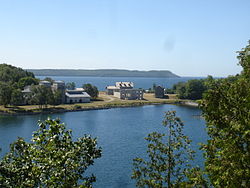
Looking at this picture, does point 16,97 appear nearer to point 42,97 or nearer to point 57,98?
point 42,97

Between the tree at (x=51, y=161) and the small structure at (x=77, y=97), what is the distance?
2086 inches

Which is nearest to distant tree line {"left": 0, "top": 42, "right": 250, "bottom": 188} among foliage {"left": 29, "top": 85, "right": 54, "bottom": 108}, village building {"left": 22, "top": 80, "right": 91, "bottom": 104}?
foliage {"left": 29, "top": 85, "right": 54, "bottom": 108}

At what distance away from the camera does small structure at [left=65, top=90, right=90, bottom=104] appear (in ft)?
191

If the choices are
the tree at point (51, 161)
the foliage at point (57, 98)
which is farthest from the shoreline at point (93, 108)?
the tree at point (51, 161)

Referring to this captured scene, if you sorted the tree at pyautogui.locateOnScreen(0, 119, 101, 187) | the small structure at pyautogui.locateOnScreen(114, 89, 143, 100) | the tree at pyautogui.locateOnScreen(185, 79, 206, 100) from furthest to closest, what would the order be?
the tree at pyautogui.locateOnScreen(185, 79, 206, 100) → the small structure at pyautogui.locateOnScreen(114, 89, 143, 100) → the tree at pyautogui.locateOnScreen(0, 119, 101, 187)

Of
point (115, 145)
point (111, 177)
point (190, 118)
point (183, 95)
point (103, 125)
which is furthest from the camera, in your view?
point (183, 95)

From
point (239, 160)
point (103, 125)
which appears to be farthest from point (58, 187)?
point (103, 125)

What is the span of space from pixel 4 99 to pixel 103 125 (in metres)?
18.9

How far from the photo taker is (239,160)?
17.1 ft

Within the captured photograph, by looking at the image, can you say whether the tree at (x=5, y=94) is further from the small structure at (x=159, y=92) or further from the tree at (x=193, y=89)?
the tree at (x=193, y=89)

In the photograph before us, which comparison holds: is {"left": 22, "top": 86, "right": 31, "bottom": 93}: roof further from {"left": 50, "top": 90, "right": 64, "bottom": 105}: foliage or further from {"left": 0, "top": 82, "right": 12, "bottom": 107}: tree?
{"left": 0, "top": 82, "right": 12, "bottom": 107}: tree

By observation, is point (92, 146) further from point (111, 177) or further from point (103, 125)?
point (103, 125)

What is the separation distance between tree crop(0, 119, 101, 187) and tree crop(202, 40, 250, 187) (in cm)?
240

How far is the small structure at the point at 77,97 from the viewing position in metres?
58.3
